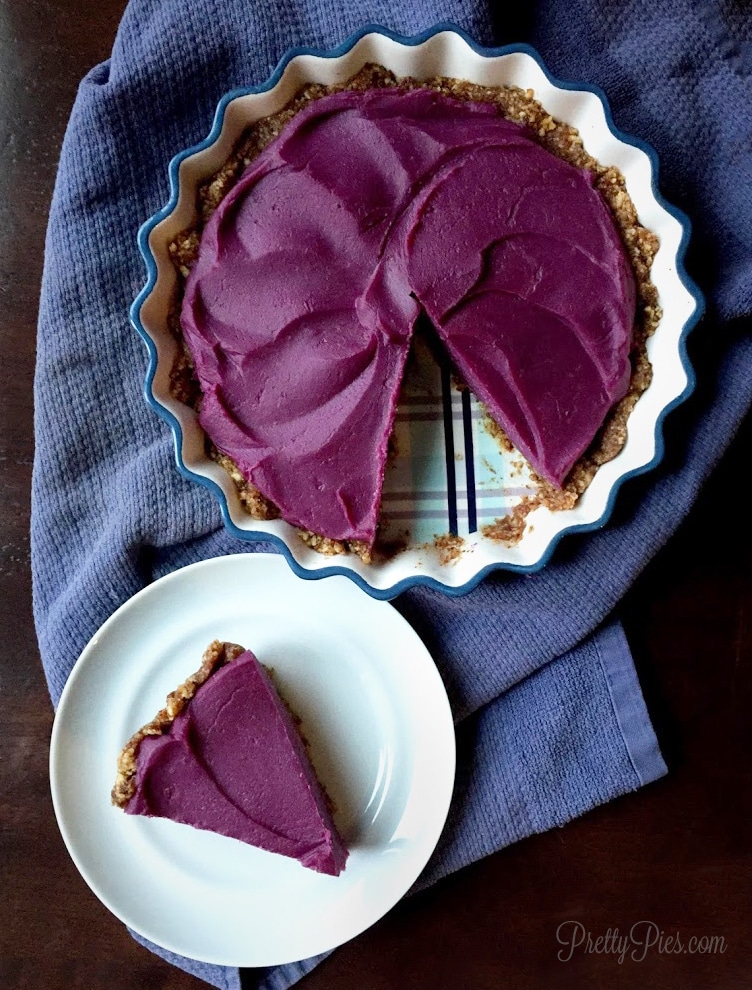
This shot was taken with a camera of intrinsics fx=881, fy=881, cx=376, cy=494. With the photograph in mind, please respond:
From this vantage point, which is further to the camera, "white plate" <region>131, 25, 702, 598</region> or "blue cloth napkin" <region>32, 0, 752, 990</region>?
"blue cloth napkin" <region>32, 0, 752, 990</region>

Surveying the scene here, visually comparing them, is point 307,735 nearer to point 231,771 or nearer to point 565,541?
point 231,771

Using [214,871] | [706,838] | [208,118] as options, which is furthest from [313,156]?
[706,838]

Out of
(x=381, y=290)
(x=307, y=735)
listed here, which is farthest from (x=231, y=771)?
(x=381, y=290)

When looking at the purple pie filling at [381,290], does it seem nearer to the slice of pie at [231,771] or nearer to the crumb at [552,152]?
the crumb at [552,152]

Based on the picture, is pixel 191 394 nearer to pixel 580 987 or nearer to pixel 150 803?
pixel 150 803

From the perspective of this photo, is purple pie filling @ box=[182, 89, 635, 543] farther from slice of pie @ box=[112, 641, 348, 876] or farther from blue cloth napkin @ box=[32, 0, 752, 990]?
slice of pie @ box=[112, 641, 348, 876]

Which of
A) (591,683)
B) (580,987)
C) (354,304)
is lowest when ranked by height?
(580,987)

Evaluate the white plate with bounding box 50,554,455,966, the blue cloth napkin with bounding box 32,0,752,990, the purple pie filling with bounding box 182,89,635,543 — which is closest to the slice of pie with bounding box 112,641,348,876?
the white plate with bounding box 50,554,455,966
